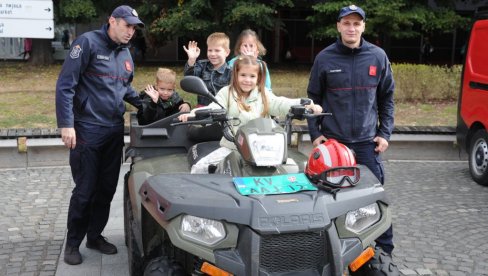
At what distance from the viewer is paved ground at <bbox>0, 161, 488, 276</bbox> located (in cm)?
463

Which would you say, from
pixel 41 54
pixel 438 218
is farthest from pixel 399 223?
pixel 41 54

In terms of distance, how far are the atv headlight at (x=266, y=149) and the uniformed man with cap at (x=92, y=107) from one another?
5.21 feet

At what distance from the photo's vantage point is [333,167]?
3.07 metres

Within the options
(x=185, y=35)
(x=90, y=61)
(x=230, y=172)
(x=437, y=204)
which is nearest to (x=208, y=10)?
(x=185, y=35)

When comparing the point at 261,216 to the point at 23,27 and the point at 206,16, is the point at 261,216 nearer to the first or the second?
the point at 23,27

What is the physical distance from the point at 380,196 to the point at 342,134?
1293 millimetres

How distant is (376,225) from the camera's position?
317cm

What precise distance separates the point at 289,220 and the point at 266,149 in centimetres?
50

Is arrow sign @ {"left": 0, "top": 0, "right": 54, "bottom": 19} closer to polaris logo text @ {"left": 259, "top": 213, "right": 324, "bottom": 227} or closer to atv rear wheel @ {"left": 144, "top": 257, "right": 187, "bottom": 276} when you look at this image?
atv rear wheel @ {"left": 144, "top": 257, "right": 187, "bottom": 276}

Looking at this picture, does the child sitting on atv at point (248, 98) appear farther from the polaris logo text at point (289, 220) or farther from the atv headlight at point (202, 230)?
the polaris logo text at point (289, 220)

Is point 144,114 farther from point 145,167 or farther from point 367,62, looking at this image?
point 367,62

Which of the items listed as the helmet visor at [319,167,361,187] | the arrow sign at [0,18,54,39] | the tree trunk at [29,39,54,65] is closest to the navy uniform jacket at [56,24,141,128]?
the helmet visor at [319,167,361,187]

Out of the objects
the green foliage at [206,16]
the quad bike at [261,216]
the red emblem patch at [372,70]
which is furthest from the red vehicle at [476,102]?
the green foliage at [206,16]

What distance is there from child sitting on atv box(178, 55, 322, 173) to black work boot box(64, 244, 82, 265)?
1499mm
